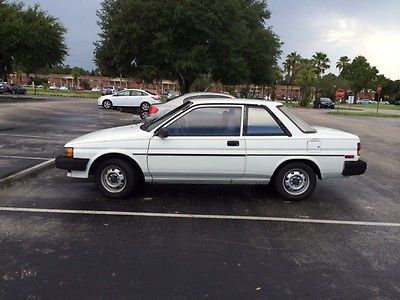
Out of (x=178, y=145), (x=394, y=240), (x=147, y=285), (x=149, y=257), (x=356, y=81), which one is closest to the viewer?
(x=147, y=285)

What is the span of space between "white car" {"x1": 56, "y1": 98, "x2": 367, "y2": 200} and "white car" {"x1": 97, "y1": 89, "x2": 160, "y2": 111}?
23.9m

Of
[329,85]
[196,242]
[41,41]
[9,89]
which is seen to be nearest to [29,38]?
[41,41]

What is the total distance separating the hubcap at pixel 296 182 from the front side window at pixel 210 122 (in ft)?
3.42

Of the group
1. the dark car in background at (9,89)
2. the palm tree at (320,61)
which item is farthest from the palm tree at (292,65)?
the dark car in background at (9,89)

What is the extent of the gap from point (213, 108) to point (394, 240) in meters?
3.02

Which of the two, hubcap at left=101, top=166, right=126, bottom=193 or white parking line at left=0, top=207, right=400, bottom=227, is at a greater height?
hubcap at left=101, top=166, right=126, bottom=193

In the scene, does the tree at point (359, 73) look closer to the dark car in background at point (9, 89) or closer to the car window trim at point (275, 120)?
the dark car in background at point (9, 89)

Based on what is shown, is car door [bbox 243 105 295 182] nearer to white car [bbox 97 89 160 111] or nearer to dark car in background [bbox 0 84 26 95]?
white car [bbox 97 89 160 111]

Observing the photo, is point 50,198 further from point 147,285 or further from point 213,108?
point 147,285

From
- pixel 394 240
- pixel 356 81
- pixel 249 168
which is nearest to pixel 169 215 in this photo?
pixel 249 168

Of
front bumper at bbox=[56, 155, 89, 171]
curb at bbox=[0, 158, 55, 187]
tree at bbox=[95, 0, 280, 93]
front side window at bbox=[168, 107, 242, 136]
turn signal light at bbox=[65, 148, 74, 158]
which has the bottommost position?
curb at bbox=[0, 158, 55, 187]

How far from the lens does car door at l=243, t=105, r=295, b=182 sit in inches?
A: 258

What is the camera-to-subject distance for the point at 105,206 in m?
6.26

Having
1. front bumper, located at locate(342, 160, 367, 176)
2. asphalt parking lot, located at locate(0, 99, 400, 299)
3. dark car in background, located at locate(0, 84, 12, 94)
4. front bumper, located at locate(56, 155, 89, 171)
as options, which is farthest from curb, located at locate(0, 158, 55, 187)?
dark car in background, located at locate(0, 84, 12, 94)
